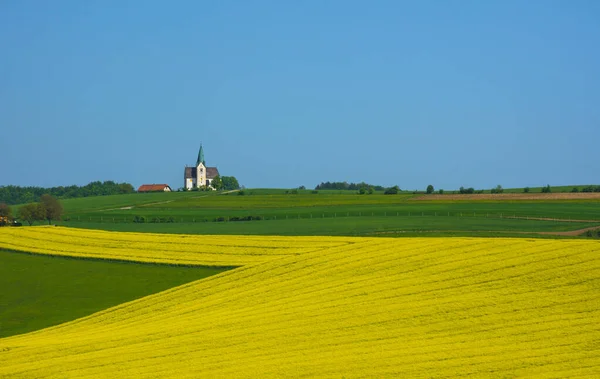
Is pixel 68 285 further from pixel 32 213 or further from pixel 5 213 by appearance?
pixel 5 213

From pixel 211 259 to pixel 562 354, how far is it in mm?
28893

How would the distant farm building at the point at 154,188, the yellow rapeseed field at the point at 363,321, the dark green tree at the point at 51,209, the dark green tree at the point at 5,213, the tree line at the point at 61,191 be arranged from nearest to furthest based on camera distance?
the yellow rapeseed field at the point at 363,321
the dark green tree at the point at 5,213
the dark green tree at the point at 51,209
the tree line at the point at 61,191
the distant farm building at the point at 154,188

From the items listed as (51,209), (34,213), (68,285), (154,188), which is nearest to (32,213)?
(34,213)

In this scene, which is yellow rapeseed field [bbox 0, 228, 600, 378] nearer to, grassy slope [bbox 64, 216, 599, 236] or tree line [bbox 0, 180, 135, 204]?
grassy slope [bbox 64, 216, 599, 236]

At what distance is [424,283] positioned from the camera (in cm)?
3638

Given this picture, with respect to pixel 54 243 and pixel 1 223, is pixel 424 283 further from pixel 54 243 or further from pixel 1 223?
pixel 1 223

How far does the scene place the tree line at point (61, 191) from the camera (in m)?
165

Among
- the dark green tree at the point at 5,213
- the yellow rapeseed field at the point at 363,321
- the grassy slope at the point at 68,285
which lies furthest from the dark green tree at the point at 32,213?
the yellow rapeseed field at the point at 363,321

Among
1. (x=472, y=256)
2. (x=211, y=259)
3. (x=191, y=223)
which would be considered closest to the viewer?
(x=472, y=256)

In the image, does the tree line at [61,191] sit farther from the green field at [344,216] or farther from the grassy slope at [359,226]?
the grassy slope at [359,226]

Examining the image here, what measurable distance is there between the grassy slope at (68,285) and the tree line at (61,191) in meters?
109

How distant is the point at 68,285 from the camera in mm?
47625

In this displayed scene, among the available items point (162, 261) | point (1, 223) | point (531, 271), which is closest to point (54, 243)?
point (162, 261)

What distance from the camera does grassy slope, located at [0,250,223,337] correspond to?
4094 centimetres
